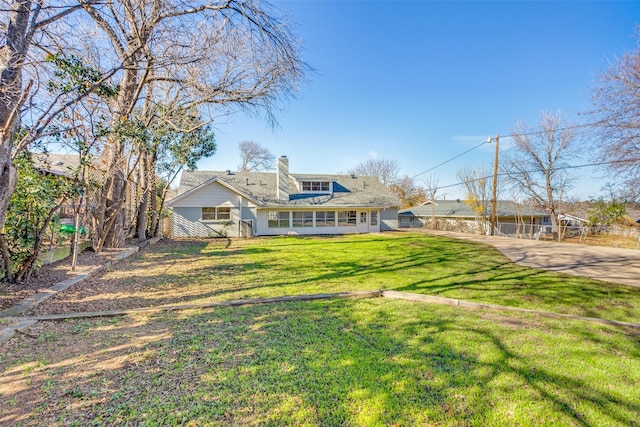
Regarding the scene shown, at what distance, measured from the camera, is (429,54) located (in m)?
13.2

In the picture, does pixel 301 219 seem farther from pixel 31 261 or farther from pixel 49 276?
pixel 31 261

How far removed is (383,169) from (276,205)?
25328mm

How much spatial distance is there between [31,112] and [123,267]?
4.56m

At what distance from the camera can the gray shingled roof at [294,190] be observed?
61.6ft

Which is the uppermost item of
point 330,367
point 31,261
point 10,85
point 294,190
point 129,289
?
point 294,190

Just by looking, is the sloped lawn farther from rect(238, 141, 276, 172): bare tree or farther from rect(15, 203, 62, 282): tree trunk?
rect(238, 141, 276, 172): bare tree

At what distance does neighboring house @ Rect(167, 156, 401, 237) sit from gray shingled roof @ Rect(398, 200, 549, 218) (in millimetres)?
9109

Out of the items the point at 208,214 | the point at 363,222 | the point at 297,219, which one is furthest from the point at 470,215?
the point at 208,214

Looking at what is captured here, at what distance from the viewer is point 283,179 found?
1966cm

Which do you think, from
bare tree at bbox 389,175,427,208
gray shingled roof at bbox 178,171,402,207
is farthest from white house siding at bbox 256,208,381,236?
bare tree at bbox 389,175,427,208

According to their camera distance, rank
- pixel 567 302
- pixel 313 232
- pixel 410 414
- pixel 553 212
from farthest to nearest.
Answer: pixel 553 212
pixel 313 232
pixel 567 302
pixel 410 414

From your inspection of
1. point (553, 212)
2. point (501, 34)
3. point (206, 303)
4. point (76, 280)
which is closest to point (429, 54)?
point (501, 34)

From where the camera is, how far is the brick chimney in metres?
19.3

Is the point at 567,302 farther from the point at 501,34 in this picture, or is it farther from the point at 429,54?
the point at 429,54
